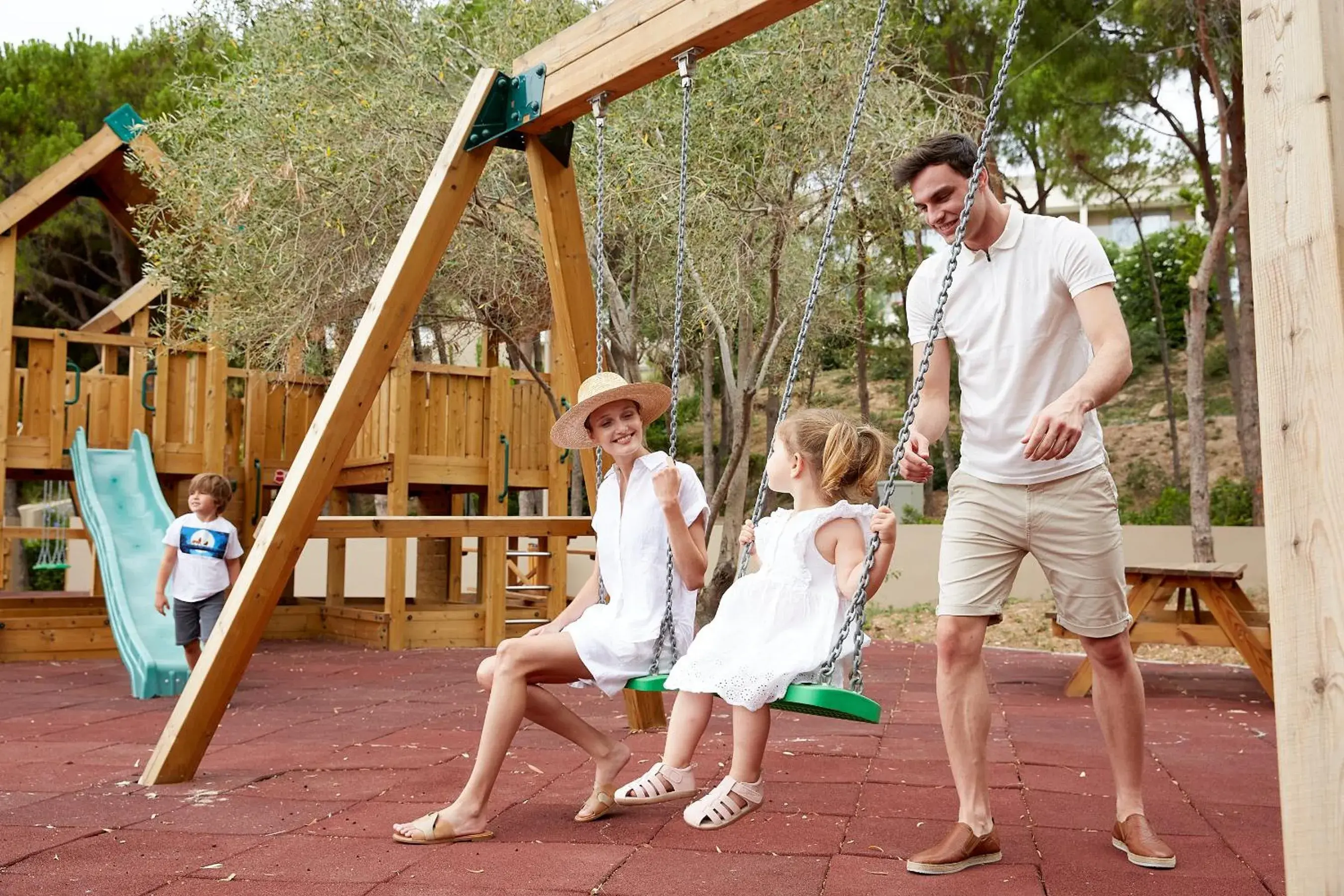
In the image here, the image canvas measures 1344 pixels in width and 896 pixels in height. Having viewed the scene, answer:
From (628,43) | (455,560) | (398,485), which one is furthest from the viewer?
(455,560)

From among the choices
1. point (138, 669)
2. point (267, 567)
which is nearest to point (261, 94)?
point (138, 669)

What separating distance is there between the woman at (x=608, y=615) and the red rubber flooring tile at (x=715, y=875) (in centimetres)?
49

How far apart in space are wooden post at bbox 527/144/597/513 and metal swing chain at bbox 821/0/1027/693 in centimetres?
203

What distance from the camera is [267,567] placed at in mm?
4410

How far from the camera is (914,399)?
295cm

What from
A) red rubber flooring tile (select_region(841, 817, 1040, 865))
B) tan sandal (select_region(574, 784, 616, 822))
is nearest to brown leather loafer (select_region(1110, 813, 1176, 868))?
red rubber flooring tile (select_region(841, 817, 1040, 865))

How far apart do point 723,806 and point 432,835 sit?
78cm

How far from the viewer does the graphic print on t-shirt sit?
746cm

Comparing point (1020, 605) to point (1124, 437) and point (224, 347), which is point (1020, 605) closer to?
point (224, 347)

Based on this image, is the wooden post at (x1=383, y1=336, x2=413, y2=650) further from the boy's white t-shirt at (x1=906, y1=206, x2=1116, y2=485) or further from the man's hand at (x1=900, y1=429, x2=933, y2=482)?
the boy's white t-shirt at (x1=906, y1=206, x2=1116, y2=485)

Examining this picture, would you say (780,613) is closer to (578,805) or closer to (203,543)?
(578,805)

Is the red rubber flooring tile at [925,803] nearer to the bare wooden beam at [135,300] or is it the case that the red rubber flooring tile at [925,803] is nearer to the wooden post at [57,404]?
the wooden post at [57,404]

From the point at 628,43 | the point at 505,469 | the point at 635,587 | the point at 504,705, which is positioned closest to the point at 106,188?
the point at 505,469

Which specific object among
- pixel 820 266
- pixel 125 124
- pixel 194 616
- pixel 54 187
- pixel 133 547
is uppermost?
pixel 125 124
